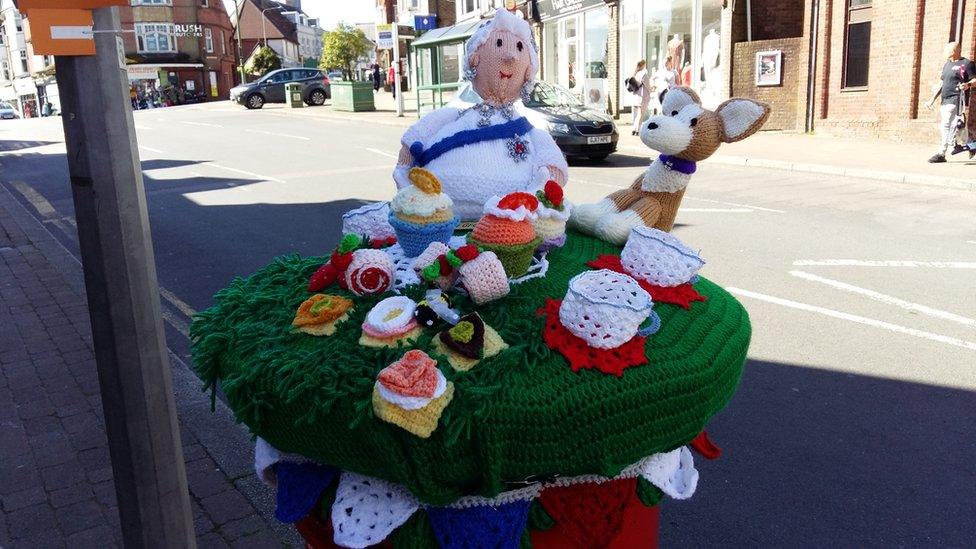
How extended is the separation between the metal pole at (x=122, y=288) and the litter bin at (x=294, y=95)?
33821 mm

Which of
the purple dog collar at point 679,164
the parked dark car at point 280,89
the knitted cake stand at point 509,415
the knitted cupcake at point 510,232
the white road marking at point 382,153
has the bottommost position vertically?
the white road marking at point 382,153

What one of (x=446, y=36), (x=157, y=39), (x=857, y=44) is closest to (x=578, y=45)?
(x=446, y=36)

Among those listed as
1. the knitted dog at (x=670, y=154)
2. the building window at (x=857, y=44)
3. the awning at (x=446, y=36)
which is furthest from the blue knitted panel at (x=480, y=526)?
the awning at (x=446, y=36)

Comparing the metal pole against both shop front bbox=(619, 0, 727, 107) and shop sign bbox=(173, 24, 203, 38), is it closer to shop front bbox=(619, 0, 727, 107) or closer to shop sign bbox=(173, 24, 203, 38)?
shop front bbox=(619, 0, 727, 107)

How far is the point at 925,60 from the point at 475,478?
16.6m

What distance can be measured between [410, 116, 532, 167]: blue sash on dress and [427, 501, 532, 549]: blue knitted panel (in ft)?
3.81

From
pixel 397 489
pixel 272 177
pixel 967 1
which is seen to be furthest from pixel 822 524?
pixel 967 1

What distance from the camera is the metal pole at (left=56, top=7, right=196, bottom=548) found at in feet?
5.56

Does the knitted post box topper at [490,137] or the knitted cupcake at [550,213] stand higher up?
the knitted post box topper at [490,137]

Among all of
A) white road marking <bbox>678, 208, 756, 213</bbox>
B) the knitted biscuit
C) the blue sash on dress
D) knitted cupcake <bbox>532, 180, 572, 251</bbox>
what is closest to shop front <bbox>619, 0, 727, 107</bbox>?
white road marking <bbox>678, 208, 756, 213</bbox>

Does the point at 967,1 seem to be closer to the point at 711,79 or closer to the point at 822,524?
the point at 711,79

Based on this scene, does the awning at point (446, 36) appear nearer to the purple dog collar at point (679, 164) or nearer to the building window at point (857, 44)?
the building window at point (857, 44)

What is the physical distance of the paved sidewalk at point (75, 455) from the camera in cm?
329

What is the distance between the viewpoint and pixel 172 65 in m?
60.7
